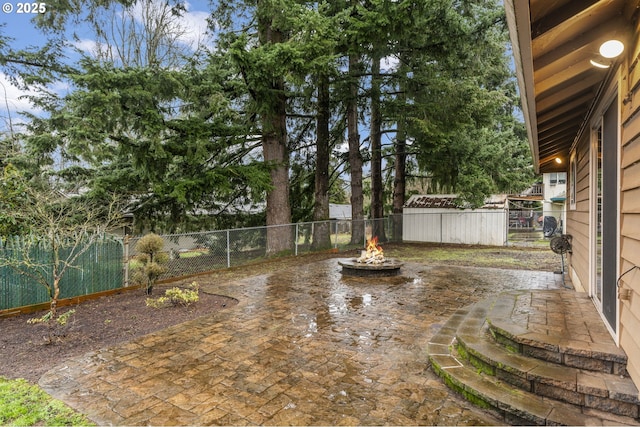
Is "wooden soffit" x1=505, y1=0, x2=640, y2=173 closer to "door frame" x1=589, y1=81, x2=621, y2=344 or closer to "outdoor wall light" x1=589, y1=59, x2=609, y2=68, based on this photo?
"outdoor wall light" x1=589, y1=59, x2=609, y2=68

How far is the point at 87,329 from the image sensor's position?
4.60 meters

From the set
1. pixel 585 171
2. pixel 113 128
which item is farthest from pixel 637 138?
pixel 113 128

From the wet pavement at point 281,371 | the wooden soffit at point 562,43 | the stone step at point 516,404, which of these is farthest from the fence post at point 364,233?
the stone step at point 516,404

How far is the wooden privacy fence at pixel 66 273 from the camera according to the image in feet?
17.0

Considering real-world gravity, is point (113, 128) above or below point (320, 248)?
above

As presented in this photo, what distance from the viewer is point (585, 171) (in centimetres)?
504

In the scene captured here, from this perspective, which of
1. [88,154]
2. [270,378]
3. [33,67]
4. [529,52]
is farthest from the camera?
[33,67]

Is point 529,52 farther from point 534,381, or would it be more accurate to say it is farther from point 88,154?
point 88,154

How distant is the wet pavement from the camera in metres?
2.65

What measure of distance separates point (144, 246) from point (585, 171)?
734 cm

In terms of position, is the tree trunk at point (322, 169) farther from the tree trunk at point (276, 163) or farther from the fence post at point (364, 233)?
the tree trunk at point (276, 163)

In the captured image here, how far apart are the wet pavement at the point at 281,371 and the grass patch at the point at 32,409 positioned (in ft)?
0.31

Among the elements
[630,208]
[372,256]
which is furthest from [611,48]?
[372,256]

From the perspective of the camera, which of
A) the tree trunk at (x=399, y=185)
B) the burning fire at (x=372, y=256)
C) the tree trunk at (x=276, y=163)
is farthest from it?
the tree trunk at (x=399, y=185)
